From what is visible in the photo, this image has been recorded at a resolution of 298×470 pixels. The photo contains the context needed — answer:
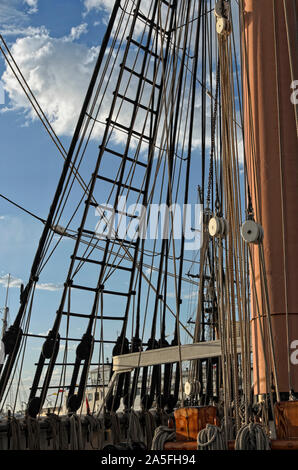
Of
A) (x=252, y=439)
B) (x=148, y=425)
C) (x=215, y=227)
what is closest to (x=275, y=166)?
(x=215, y=227)

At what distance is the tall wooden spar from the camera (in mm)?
3078

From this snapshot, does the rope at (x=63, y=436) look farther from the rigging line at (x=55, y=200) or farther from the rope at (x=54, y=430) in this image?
the rigging line at (x=55, y=200)

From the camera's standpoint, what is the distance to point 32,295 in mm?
5371

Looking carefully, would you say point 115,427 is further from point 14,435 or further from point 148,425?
point 14,435

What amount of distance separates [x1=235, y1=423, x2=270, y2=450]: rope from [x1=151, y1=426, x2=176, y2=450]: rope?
0.49 m

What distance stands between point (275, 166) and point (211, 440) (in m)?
1.83

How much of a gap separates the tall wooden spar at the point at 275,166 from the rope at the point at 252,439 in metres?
0.62

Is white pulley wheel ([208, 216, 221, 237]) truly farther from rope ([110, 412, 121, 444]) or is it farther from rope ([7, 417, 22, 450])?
rope ([110, 412, 121, 444])

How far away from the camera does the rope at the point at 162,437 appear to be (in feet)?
8.48
